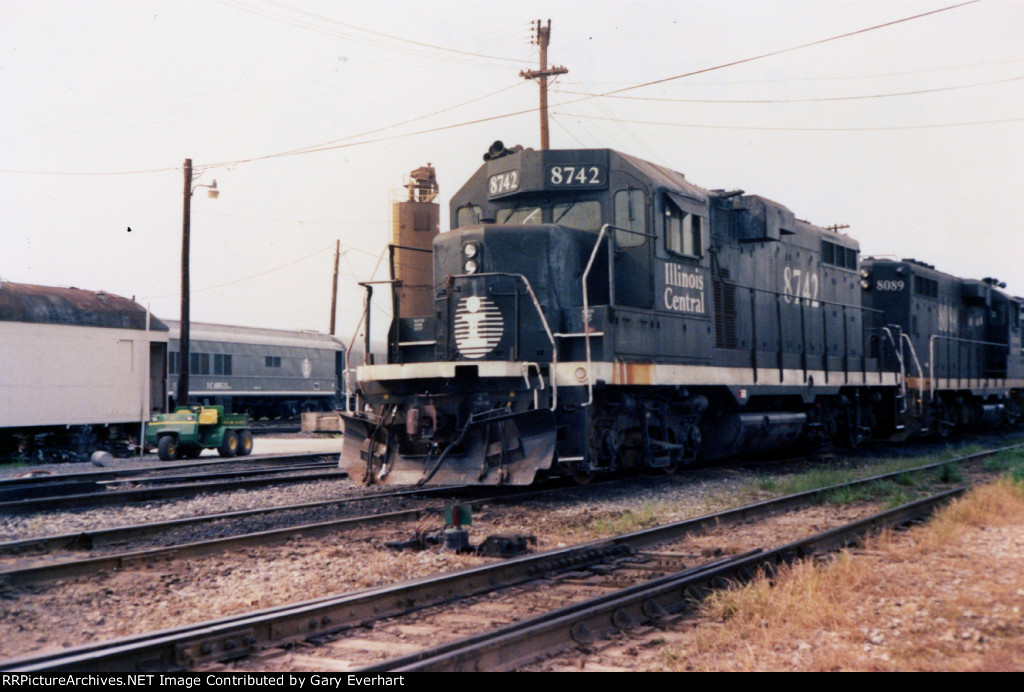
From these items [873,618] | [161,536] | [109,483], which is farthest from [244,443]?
[873,618]

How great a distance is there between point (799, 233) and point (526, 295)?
628 cm

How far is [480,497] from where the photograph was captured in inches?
376

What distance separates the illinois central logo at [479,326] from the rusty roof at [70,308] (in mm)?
13081

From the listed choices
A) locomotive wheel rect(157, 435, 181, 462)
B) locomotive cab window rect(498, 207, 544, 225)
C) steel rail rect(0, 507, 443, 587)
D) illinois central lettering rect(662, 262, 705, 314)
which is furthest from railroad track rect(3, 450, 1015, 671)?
locomotive wheel rect(157, 435, 181, 462)

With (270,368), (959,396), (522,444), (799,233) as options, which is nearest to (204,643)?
(522,444)

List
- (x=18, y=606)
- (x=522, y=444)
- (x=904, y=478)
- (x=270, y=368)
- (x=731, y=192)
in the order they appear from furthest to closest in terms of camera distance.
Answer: (x=270, y=368) < (x=731, y=192) < (x=904, y=478) < (x=522, y=444) < (x=18, y=606)

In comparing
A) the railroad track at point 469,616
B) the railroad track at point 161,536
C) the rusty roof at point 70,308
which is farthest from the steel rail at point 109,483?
the rusty roof at point 70,308

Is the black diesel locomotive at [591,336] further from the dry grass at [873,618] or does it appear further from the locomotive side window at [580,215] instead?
the dry grass at [873,618]

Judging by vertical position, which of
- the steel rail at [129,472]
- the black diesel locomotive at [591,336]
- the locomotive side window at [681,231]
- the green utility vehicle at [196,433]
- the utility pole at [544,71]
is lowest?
the steel rail at [129,472]

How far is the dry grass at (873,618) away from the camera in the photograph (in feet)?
13.0

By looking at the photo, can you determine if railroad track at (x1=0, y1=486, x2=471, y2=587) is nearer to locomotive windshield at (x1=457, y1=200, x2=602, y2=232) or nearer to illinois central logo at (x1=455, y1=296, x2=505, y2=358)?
illinois central logo at (x1=455, y1=296, x2=505, y2=358)

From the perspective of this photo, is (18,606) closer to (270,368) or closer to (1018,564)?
(1018,564)

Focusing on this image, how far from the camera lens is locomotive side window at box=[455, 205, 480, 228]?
418 inches

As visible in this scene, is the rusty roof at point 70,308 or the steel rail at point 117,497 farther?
the rusty roof at point 70,308
